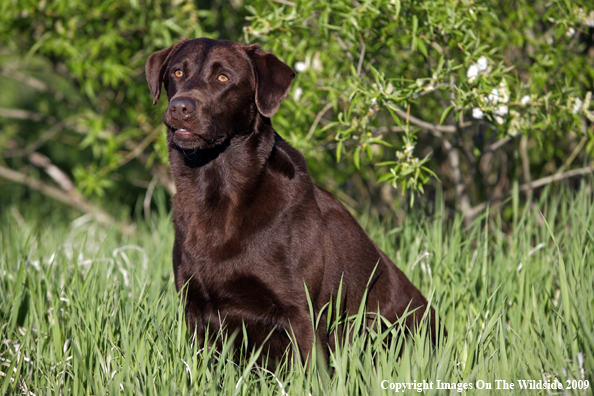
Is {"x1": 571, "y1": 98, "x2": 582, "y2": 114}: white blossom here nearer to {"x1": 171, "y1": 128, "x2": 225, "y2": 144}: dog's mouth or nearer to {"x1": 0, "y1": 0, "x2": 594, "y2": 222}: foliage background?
{"x1": 0, "y1": 0, "x2": 594, "y2": 222}: foliage background

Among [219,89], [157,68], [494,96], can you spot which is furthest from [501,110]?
[157,68]

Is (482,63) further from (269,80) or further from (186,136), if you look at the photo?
(186,136)

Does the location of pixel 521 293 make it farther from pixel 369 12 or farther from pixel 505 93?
pixel 369 12

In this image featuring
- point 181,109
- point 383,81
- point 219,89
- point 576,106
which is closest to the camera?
point 181,109

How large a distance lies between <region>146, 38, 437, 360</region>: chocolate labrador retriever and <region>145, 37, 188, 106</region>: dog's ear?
1cm

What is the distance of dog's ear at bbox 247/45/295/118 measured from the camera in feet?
8.20

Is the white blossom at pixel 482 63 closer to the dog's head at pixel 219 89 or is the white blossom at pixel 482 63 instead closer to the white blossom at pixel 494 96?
the white blossom at pixel 494 96

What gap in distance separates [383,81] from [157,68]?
3.80 ft

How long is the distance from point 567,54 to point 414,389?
2.95 meters

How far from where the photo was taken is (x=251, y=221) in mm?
2373

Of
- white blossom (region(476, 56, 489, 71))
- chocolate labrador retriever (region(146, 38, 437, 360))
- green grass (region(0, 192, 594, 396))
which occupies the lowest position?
green grass (region(0, 192, 594, 396))

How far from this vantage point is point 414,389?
1.90 meters

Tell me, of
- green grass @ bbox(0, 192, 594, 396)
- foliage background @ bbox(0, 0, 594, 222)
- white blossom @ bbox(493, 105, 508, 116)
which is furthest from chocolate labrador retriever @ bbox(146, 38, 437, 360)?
white blossom @ bbox(493, 105, 508, 116)

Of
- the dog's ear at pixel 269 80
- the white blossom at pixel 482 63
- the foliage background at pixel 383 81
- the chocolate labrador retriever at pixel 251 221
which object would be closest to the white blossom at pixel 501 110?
the foliage background at pixel 383 81
